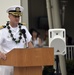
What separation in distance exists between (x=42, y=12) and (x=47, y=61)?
11.3 m

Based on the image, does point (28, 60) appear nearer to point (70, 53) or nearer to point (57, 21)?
point (57, 21)

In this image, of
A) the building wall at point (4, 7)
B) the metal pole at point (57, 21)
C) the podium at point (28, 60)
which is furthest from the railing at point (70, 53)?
the podium at point (28, 60)

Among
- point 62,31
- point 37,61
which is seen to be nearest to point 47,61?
point 37,61

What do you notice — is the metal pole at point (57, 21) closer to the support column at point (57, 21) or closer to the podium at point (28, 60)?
the support column at point (57, 21)

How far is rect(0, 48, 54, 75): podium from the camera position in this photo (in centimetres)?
397

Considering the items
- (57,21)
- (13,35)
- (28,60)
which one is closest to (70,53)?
(57,21)

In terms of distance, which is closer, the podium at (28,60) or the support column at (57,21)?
the podium at (28,60)

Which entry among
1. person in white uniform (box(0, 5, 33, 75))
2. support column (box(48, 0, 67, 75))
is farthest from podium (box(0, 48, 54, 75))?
support column (box(48, 0, 67, 75))

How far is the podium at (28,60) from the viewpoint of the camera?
397 cm

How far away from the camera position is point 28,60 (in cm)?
398

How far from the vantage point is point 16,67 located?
13.3ft

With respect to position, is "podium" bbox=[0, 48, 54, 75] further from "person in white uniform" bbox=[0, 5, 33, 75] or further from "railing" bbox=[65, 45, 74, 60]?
"railing" bbox=[65, 45, 74, 60]

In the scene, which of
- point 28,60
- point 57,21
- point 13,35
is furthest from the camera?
point 57,21

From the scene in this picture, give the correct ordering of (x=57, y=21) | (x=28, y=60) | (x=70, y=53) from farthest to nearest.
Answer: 1. (x=70, y=53)
2. (x=57, y=21)
3. (x=28, y=60)
